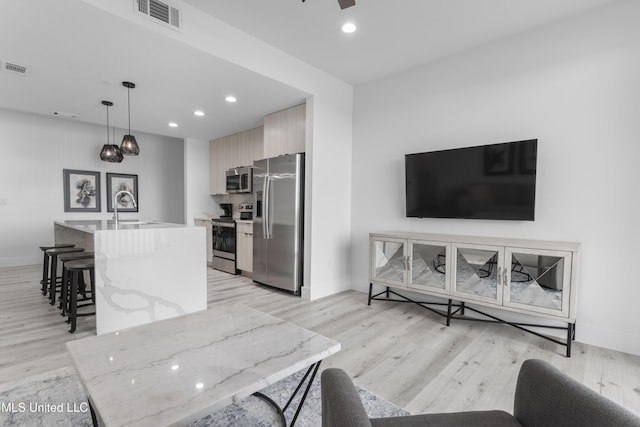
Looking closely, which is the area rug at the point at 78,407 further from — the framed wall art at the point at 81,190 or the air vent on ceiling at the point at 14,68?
the framed wall art at the point at 81,190

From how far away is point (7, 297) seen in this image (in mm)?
3666

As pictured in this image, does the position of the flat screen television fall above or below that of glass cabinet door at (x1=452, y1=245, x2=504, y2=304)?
above

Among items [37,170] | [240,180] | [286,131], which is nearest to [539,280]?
[286,131]

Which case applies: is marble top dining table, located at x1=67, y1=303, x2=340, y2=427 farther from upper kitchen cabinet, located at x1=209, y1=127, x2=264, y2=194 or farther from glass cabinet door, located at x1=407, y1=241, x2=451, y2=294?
upper kitchen cabinet, located at x1=209, y1=127, x2=264, y2=194

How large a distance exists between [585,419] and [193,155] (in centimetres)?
671

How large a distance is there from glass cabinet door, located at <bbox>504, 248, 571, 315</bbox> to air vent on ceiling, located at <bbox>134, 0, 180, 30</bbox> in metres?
3.45

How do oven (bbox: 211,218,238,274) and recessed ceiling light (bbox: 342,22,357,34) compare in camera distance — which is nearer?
recessed ceiling light (bbox: 342,22,357,34)

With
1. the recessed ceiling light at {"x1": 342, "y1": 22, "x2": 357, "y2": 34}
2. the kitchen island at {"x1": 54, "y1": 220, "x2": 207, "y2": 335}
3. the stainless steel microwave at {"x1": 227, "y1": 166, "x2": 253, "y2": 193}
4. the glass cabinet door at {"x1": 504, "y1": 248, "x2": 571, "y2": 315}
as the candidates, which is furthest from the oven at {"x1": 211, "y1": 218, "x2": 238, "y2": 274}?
the glass cabinet door at {"x1": 504, "y1": 248, "x2": 571, "y2": 315}

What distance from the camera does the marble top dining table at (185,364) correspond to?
0.98 m

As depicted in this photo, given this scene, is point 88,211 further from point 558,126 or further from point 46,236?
point 558,126

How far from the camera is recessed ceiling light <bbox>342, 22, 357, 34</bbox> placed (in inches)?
111

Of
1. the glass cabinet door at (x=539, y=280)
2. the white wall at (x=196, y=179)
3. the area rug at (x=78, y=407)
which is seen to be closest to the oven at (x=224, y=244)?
the white wall at (x=196, y=179)

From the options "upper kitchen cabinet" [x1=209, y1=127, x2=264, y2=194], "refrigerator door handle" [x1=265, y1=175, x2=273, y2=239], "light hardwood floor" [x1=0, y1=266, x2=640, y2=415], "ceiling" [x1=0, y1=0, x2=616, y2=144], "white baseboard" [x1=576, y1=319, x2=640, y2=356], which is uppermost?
"ceiling" [x1=0, y1=0, x2=616, y2=144]

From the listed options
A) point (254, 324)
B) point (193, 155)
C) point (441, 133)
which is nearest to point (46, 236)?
point (193, 155)
